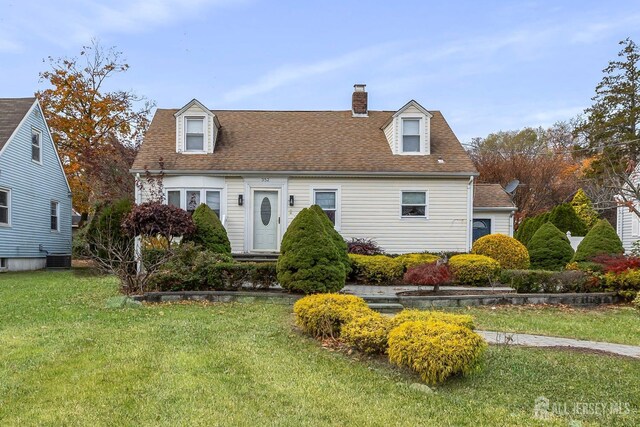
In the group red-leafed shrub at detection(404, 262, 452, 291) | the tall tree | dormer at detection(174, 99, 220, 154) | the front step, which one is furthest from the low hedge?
the tall tree

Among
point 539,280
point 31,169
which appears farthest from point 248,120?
point 539,280

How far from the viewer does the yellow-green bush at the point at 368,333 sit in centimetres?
538

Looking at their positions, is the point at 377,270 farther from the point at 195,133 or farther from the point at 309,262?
the point at 195,133

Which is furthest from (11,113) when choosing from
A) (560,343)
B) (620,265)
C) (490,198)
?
(620,265)

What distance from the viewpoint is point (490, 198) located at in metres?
19.4

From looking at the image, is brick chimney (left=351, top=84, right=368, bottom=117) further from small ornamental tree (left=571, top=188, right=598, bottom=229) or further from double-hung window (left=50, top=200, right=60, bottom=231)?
double-hung window (left=50, top=200, right=60, bottom=231)

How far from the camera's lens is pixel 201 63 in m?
16.3

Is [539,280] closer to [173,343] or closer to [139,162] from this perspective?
[173,343]

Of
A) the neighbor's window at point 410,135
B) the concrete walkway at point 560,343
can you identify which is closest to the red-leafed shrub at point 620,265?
the concrete walkway at point 560,343

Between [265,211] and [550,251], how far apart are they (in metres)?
9.04

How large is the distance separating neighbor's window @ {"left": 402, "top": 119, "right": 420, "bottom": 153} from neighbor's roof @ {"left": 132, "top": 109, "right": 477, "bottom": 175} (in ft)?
1.41

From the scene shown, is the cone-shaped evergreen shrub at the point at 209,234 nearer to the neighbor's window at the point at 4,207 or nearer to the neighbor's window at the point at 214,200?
the neighbor's window at the point at 214,200

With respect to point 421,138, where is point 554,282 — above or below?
below

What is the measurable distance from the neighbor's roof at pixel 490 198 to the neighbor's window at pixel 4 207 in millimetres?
17581
